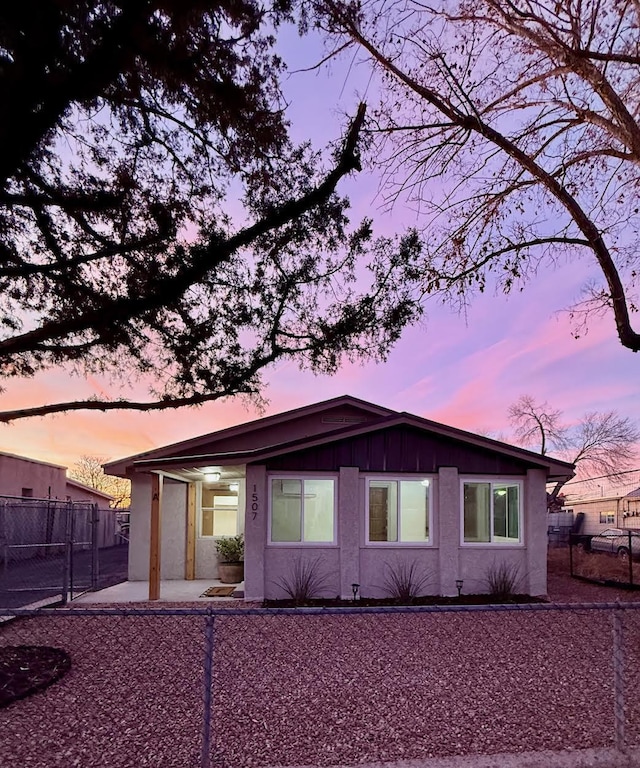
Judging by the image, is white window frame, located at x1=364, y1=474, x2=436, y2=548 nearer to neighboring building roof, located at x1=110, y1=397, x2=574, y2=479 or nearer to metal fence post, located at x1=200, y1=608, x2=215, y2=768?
neighboring building roof, located at x1=110, y1=397, x2=574, y2=479

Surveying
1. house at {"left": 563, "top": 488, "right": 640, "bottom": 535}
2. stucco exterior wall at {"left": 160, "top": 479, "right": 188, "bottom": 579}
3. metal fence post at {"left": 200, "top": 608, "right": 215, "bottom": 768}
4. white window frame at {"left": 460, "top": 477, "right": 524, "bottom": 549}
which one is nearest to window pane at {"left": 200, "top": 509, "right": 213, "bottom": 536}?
stucco exterior wall at {"left": 160, "top": 479, "right": 188, "bottom": 579}

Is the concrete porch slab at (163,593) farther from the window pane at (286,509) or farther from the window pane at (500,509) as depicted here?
the window pane at (500,509)

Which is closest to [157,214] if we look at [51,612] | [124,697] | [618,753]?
[51,612]

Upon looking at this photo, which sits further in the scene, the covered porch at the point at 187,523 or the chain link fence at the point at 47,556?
the covered porch at the point at 187,523

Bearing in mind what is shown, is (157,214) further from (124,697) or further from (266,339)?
(124,697)

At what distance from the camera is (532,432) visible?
A: 41344 millimetres

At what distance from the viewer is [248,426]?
Answer: 15.0m

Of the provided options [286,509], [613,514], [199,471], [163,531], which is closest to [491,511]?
[286,509]

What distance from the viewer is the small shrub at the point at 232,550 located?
1466 centimetres

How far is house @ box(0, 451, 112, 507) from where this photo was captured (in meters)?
25.0

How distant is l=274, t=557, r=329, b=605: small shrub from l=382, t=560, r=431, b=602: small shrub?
49.6 inches

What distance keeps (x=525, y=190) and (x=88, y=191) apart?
5.94 m

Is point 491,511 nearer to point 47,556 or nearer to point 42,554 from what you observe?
point 47,556

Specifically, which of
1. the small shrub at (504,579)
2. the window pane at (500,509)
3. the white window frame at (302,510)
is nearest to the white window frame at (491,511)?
the window pane at (500,509)
